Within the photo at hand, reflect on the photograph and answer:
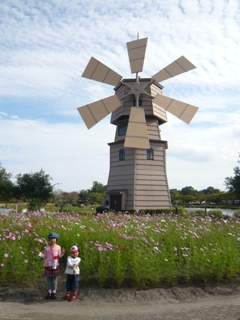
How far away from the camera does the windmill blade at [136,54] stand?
1702cm

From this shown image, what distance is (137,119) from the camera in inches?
616

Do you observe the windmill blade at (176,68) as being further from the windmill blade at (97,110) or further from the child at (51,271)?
the child at (51,271)

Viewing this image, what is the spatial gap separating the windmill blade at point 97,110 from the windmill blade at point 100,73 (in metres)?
1.42

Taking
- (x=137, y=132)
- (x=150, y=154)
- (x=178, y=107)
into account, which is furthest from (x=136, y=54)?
(x=150, y=154)

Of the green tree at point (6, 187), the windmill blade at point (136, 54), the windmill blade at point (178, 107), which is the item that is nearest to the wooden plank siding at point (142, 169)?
the windmill blade at point (178, 107)

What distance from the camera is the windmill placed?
16375mm

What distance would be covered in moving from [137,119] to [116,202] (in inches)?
177

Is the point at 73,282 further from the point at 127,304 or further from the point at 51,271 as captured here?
the point at 127,304

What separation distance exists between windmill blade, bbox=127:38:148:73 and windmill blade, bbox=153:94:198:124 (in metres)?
1.89

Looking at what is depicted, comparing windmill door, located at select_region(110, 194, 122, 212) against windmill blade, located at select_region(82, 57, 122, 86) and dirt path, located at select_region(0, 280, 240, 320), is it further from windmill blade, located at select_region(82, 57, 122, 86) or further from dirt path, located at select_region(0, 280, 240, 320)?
dirt path, located at select_region(0, 280, 240, 320)

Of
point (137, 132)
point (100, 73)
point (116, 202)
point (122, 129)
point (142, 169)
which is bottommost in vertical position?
point (116, 202)

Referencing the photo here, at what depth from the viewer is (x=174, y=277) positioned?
556 centimetres

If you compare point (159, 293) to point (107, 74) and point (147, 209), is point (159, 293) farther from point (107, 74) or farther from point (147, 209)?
point (107, 74)

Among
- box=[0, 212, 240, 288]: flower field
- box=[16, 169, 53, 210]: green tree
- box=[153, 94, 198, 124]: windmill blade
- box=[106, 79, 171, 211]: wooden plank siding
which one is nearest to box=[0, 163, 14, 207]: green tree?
box=[16, 169, 53, 210]: green tree
